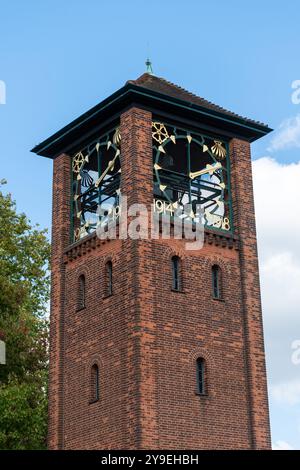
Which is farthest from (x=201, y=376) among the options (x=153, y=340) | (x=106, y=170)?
(x=106, y=170)

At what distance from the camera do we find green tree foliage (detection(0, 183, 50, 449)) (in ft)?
100

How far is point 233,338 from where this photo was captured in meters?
27.6

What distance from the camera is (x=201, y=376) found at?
87.5ft

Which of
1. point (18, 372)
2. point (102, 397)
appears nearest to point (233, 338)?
point (102, 397)

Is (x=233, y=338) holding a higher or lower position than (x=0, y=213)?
lower

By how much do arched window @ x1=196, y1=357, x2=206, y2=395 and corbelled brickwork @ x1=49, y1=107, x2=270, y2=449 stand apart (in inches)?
6.6

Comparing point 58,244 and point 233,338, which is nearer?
point 233,338

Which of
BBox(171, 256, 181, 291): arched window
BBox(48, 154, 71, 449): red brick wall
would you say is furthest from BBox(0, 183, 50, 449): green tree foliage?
BBox(171, 256, 181, 291): arched window

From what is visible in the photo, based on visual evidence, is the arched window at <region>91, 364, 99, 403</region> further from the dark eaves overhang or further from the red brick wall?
the dark eaves overhang

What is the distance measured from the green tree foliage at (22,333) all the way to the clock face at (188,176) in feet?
21.0

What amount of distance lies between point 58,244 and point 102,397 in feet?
17.8

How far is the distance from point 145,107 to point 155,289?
17.5 ft
